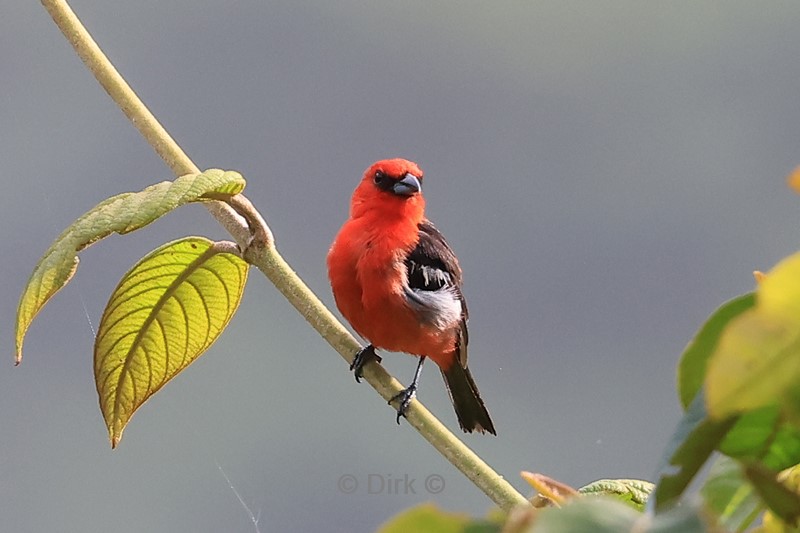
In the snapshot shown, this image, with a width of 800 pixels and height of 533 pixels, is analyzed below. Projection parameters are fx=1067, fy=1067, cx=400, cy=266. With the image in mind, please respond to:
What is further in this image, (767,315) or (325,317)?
(325,317)

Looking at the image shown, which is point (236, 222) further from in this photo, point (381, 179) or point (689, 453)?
point (381, 179)

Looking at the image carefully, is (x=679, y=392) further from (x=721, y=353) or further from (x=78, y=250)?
(x=78, y=250)

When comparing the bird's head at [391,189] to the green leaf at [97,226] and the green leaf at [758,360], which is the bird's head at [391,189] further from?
the green leaf at [758,360]

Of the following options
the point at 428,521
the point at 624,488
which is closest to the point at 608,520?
the point at 428,521

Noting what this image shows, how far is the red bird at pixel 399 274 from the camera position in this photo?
1.81 meters

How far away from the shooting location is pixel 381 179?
2.05 m

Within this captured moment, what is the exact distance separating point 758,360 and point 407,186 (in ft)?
5.97

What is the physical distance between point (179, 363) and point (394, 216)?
1217mm

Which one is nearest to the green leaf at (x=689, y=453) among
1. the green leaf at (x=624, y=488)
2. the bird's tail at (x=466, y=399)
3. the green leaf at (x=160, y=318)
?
the green leaf at (x=624, y=488)

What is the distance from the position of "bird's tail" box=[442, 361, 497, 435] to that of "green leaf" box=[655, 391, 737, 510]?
190 cm

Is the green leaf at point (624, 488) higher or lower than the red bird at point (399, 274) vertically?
lower

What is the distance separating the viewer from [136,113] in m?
0.74

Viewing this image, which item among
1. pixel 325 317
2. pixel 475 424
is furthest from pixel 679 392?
pixel 475 424

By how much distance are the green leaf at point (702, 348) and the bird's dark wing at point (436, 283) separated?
1.54 metres
